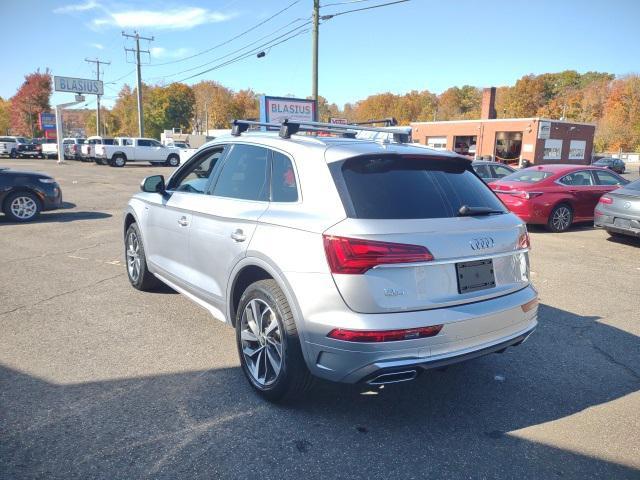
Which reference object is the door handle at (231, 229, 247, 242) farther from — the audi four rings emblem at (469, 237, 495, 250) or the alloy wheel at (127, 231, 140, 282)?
the alloy wheel at (127, 231, 140, 282)

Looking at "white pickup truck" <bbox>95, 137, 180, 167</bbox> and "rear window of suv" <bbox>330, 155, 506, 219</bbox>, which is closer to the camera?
"rear window of suv" <bbox>330, 155, 506, 219</bbox>

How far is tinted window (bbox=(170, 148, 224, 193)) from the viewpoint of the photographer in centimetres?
430

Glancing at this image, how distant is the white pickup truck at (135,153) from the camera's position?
110 ft

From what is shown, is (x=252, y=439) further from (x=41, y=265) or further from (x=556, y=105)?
(x=556, y=105)

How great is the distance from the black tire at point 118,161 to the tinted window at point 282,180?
3390 cm

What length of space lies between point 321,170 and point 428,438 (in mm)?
1792

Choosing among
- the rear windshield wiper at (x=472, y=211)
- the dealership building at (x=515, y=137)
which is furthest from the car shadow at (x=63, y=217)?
the dealership building at (x=515, y=137)

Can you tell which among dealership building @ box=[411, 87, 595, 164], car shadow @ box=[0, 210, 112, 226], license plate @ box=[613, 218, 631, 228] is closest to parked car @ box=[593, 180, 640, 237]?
license plate @ box=[613, 218, 631, 228]

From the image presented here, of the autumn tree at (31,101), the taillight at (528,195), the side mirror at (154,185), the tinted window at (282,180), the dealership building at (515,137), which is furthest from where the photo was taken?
the autumn tree at (31,101)

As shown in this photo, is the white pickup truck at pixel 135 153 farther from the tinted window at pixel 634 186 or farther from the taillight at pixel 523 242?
the taillight at pixel 523 242

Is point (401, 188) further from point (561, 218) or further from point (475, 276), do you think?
point (561, 218)

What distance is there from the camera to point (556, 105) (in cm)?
8650

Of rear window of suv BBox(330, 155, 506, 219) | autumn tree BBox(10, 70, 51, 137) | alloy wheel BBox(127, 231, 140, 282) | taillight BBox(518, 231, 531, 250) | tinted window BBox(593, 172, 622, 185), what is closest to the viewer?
rear window of suv BBox(330, 155, 506, 219)

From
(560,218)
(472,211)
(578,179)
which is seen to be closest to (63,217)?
(472,211)
